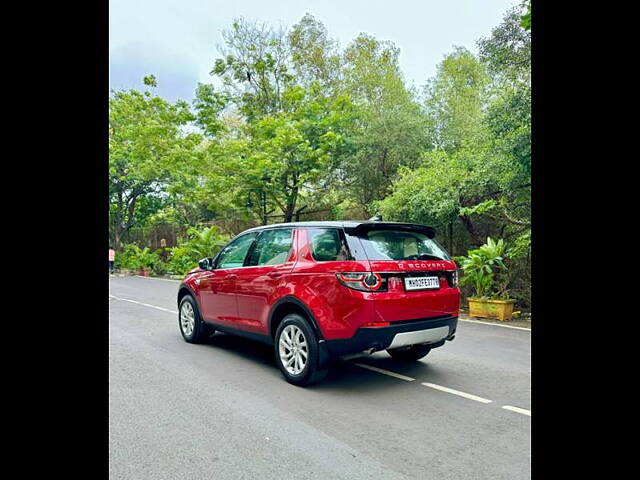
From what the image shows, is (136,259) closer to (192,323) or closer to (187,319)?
(187,319)

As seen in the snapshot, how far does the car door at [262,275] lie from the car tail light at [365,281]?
80 cm

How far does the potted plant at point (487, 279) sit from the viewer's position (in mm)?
8977

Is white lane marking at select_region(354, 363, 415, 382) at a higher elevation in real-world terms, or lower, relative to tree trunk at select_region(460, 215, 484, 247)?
lower

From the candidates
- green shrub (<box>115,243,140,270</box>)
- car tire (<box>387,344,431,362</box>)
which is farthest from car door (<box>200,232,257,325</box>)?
green shrub (<box>115,243,140,270</box>)

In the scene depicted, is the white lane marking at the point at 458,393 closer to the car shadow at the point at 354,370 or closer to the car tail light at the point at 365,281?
the car shadow at the point at 354,370

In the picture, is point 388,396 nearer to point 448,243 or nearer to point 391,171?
point 448,243

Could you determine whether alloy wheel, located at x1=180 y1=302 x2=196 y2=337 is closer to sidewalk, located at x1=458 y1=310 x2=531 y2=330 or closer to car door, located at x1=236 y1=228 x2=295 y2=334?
car door, located at x1=236 y1=228 x2=295 y2=334

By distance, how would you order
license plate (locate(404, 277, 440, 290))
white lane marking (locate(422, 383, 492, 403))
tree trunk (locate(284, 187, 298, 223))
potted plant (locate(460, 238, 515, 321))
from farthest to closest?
tree trunk (locate(284, 187, 298, 223)) → potted plant (locate(460, 238, 515, 321)) → license plate (locate(404, 277, 440, 290)) → white lane marking (locate(422, 383, 492, 403))

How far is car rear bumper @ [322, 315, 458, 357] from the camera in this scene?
4.26 m

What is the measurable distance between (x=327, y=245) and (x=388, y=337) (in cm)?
107

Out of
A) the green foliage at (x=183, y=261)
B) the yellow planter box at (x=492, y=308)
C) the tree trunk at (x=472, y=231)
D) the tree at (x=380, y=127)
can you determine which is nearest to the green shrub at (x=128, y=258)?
the green foliage at (x=183, y=261)

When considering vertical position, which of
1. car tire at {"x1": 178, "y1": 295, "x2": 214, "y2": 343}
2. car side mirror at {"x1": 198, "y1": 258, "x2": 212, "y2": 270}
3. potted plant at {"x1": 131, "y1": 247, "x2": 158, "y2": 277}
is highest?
car side mirror at {"x1": 198, "y1": 258, "x2": 212, "y2": 270}

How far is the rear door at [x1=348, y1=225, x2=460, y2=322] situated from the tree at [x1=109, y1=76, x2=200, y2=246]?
50.5 feet
